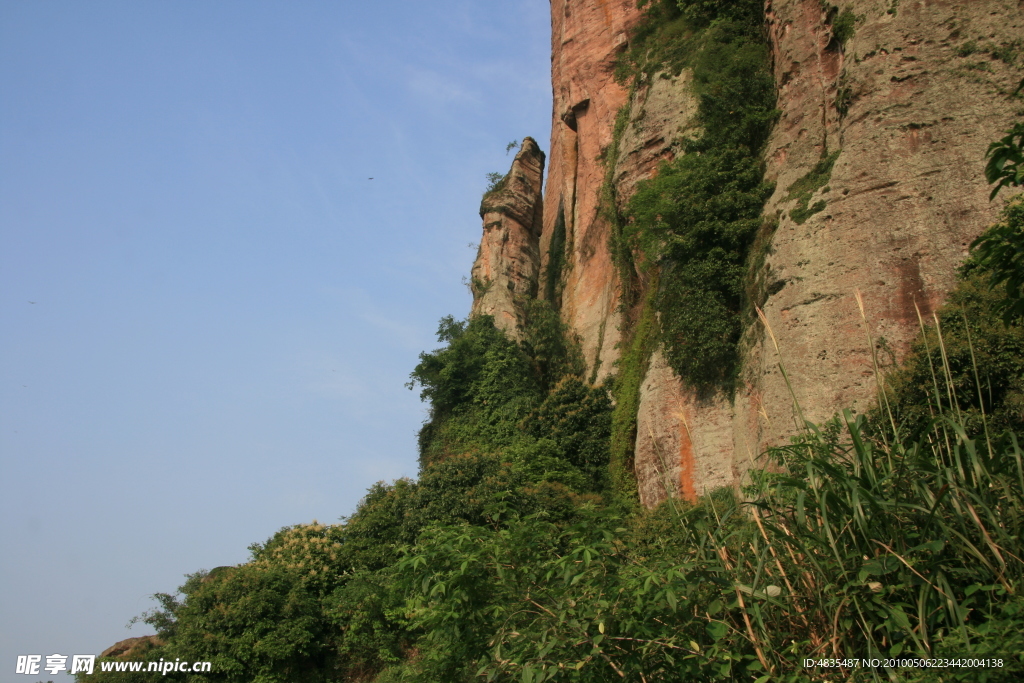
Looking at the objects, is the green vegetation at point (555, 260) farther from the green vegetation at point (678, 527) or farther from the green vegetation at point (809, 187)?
the green vegetation at point (809, 187)

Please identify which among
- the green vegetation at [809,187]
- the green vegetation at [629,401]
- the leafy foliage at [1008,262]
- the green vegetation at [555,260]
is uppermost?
the green vegetation at [555,260]

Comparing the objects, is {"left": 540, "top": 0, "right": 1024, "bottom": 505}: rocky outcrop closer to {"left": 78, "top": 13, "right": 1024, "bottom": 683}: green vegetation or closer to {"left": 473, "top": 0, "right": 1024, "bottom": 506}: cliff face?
{"left": 473, "top": 0, "right": 1024, "bottom": 506}: cliff face

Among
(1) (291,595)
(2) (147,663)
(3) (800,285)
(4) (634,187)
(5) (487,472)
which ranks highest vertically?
(4) (634,187)

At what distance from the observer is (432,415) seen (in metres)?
26.4

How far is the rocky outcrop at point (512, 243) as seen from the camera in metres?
28.9

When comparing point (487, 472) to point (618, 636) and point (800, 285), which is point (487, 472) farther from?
point (618, 636)

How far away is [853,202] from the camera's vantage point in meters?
14.2

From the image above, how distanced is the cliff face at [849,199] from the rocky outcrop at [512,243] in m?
10.3

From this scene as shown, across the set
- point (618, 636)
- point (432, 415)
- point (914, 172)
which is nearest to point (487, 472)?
point (432, 415)

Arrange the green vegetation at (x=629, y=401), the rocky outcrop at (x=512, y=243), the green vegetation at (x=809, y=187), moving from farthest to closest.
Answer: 1. the rocky outcrop at (x=512, y=243)
2. the green vegetation at (x=629, y=401)
3. the green vegetation at (x=809, y=187)

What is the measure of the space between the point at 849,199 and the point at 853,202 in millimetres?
98

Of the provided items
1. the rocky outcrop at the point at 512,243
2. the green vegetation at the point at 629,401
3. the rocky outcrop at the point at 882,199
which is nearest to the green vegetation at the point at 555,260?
the rocky outcrop at the point at 512,243

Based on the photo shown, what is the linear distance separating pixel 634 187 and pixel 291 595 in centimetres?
1288

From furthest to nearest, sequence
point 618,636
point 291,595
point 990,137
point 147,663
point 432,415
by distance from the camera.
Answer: point 432,415 → point 291,595 → point 147,663 → point 990,137 → point 618,636
